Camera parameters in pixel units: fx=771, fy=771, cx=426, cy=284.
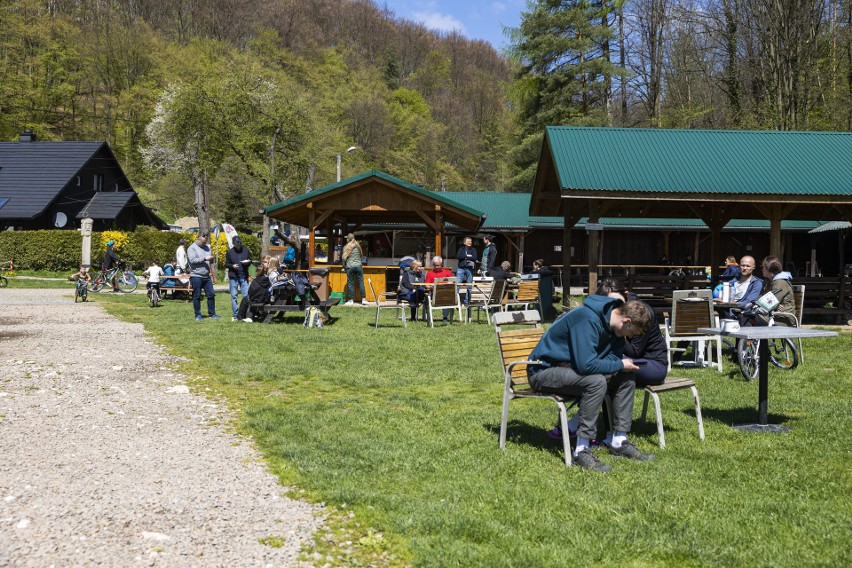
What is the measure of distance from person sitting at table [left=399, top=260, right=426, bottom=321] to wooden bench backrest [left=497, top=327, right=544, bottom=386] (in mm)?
8624

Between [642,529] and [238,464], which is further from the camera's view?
[238,464]

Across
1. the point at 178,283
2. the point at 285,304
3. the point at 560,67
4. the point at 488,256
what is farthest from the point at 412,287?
the point at 560,67

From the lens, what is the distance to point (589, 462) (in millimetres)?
5203

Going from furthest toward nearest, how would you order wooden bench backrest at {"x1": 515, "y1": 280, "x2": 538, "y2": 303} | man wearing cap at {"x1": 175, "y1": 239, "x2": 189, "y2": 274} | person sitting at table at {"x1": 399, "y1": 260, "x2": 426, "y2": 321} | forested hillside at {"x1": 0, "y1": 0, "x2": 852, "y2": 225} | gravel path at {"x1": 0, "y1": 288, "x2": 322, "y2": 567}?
forested hillside at {"x1": 0, "y1": 0, "x2": 852, "y2": 225} < man wearing cap at {"x1": 175, "y1": 239, "x2": 189, "y2": 274} < wooden bench backrest at {"x1": 515, "y1": 280, "x2": 538, "y2": 303} < person sitting at table at {"x1": 399, "y1": 260, "x2": 426, "y2": 321} < gravel path at {"x1": 0, "y1": 288, "x2": 322, "y2": 567}

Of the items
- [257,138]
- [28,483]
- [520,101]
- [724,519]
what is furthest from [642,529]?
[520,101]

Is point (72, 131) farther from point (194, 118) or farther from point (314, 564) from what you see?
point (314, 564)

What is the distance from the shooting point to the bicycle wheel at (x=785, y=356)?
31.6 feet

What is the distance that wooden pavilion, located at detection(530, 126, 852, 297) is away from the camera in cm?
1523

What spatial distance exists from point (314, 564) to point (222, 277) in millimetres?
31552

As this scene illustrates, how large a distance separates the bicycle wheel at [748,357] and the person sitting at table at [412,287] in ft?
23.7

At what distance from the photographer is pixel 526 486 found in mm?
4758

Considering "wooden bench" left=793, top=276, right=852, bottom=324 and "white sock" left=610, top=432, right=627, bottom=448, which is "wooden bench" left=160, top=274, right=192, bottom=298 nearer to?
"wooden bench" left=793, top=276, right=852, bottom=324

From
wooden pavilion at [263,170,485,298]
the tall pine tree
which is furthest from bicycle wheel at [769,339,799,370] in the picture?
the tall pine tree

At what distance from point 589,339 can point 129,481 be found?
3.11m
